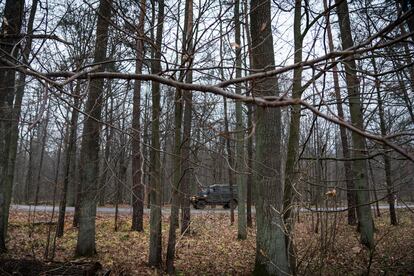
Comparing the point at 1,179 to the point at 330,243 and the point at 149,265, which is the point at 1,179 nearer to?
the point at 149,265

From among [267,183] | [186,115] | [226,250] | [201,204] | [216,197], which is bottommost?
[226,250]

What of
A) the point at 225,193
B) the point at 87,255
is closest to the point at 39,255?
the point at 87,255

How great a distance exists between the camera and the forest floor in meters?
4.80

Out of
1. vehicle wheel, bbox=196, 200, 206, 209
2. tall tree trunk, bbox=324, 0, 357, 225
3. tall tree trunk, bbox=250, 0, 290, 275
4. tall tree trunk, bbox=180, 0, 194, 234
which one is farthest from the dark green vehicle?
tall tree trunk, bbox=250, 0, 290, 275

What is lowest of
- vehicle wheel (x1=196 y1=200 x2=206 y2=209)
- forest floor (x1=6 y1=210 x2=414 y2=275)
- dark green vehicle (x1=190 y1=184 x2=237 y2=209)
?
forest floor (x1=6 y1=210 x2=414 y2=275)

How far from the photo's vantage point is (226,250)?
9.08m

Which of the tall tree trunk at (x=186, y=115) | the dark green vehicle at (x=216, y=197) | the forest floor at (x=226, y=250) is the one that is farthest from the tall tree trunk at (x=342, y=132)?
the dark green vehicle at (x=216, y=197)

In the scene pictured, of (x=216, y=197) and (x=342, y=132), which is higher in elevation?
(x=342, y=132)

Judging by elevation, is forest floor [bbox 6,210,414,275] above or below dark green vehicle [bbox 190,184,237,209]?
below

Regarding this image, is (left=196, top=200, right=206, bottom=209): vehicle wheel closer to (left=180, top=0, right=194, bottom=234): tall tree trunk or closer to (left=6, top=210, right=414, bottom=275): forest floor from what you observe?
(left=6, top=210, right=414, bottom=275): forest floor

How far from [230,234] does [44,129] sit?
10095 millimetres

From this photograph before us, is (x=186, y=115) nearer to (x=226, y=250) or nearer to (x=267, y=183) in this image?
(x=226, y=250)

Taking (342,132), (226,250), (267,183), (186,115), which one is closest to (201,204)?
(342,132)

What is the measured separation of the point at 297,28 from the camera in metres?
7.04
